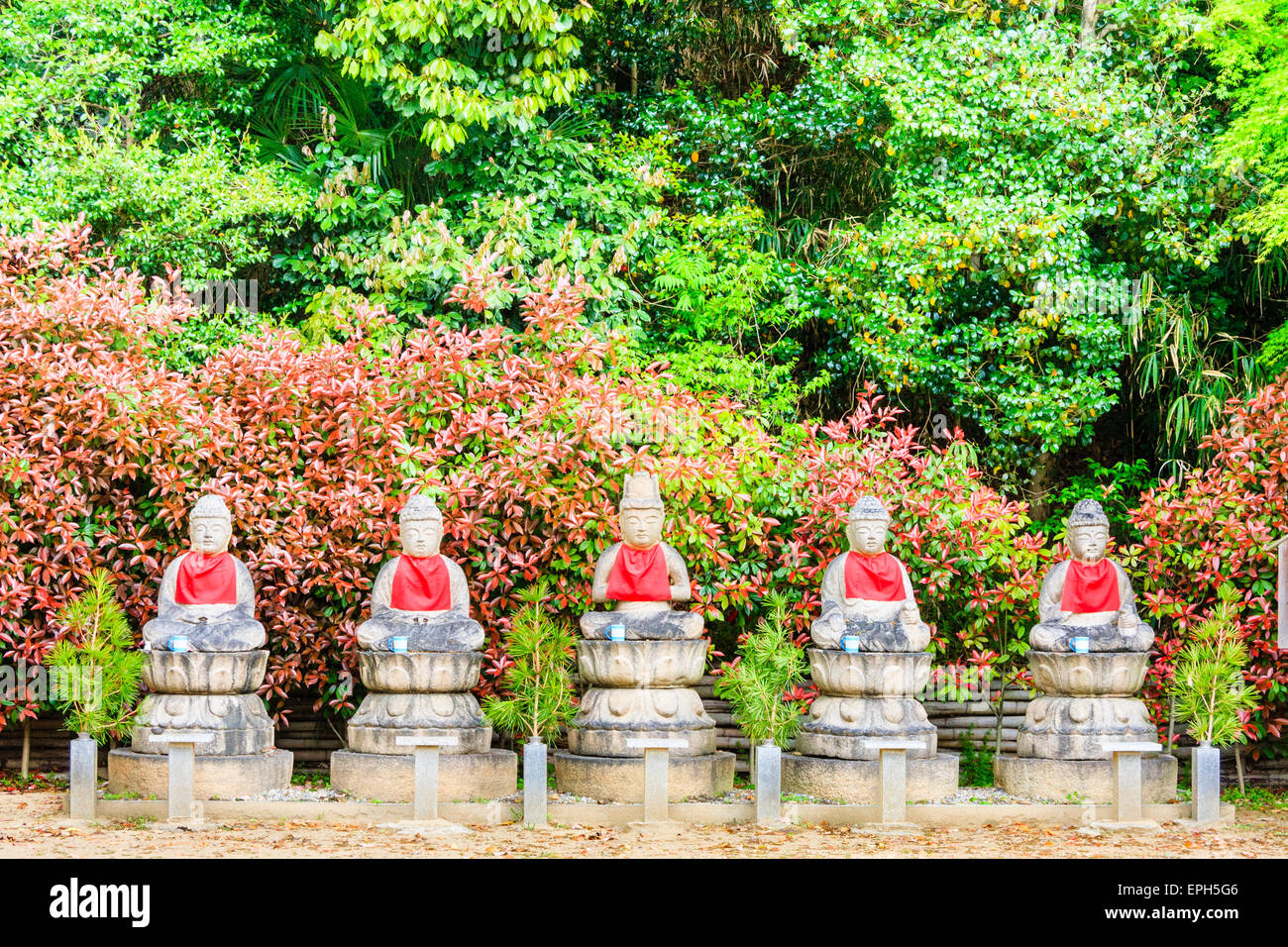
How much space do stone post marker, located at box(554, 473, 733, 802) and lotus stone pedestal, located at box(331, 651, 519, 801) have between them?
57 cm

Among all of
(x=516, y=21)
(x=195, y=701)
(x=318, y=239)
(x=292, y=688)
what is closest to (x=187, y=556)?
(x=195, y=701)

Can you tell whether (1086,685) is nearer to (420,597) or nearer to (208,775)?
(420,597)

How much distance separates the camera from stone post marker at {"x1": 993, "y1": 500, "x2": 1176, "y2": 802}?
8.52 meters

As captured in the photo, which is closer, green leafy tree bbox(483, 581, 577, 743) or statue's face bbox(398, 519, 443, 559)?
green leafy tree bbox(483, 581, 577, 743)

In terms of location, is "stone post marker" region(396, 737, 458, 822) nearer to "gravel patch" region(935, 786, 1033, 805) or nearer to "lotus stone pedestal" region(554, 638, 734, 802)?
"lotus stone pedestal" region(554, 638, 734, 802)

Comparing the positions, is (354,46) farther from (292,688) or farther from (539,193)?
(292,688)

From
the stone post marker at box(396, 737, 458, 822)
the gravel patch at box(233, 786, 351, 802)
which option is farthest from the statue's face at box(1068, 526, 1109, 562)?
the gravel patch at box(233, 786, 351, 802)

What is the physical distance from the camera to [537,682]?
848cm

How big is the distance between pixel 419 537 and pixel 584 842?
2.33 metres

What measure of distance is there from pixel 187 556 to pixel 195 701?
94 centimetres

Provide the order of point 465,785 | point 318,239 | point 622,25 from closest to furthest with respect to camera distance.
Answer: point 465,785, point 318,239, point 622,25

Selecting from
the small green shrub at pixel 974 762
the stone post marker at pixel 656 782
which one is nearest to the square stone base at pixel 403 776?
the stone post marker at pixel 656 782

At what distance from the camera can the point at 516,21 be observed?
37.2ft

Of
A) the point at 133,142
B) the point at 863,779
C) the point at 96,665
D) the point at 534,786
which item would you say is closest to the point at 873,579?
the point at 863,779
